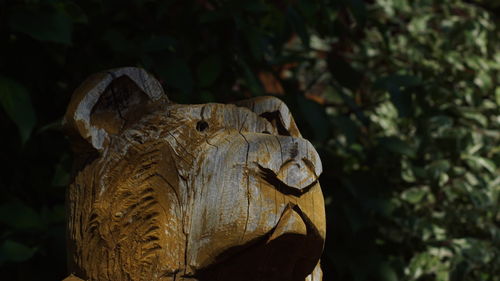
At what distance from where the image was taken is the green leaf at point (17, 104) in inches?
94.5

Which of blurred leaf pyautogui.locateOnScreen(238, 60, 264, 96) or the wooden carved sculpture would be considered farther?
blurred leaf pyautogui.locateOnScreen(238, 60, 264, 96)

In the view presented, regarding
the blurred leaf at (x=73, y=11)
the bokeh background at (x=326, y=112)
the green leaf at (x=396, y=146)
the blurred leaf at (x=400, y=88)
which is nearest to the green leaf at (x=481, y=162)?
the bokeh background at (x=326, y=112)

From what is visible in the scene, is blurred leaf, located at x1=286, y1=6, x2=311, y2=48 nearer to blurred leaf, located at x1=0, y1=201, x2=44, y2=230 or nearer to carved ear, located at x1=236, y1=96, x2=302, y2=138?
blurred leaf, located at x1=0, y1=201, x2=44, y2=230

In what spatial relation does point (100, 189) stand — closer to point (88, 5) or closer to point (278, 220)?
point (278, 220)

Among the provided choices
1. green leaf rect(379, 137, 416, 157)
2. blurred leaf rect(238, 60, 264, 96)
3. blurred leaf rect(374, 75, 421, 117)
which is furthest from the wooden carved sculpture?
green leaf rect(379, 137, 416, 157)

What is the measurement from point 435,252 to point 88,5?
5.56 feet

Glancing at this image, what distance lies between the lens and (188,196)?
137 cm

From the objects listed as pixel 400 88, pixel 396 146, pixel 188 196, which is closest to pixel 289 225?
pixel 188 196

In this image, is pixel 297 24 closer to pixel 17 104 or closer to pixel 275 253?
pixel 17 104

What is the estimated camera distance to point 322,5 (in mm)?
2861

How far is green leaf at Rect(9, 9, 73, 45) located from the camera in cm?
238

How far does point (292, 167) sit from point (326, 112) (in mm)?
1683

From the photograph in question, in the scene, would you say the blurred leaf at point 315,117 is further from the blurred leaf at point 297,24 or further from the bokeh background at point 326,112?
the blurred leaf at point 297,24

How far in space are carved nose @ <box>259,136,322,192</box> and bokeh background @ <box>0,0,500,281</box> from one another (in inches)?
47.1
